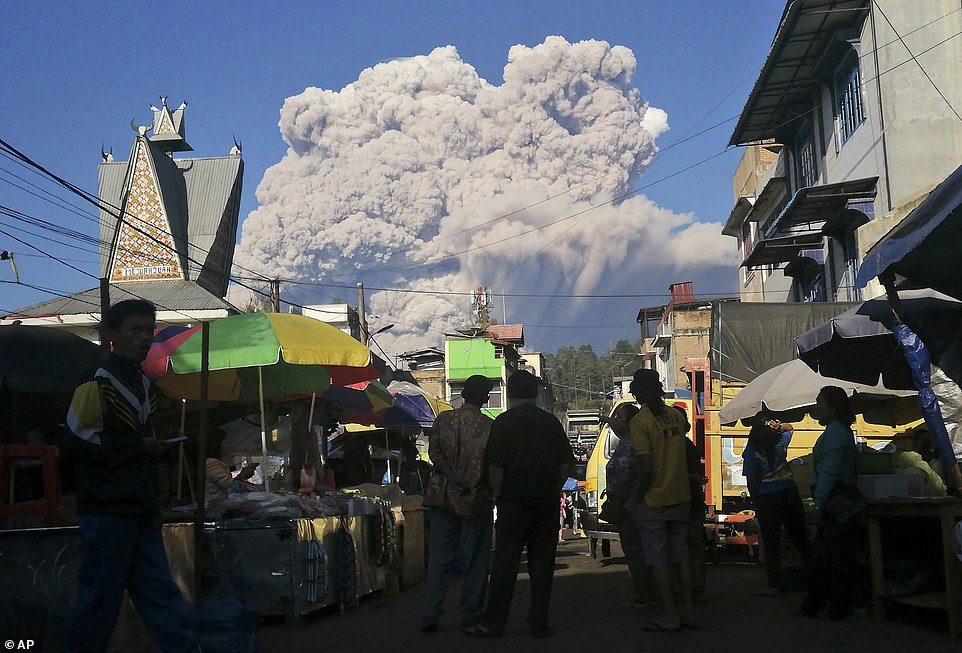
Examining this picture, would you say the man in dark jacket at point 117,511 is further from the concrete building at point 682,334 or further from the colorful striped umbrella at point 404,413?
the concrete building at point 682,334

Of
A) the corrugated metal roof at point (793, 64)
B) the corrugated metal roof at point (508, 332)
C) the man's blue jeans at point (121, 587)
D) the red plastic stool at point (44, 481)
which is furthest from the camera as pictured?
the corrugated metal roof at point (508, 332)

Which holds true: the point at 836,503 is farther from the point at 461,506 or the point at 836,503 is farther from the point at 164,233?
the point at 164,233

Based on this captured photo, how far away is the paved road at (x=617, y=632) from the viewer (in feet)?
22.1

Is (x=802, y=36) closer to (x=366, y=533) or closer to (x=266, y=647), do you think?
(x=366, y=533)

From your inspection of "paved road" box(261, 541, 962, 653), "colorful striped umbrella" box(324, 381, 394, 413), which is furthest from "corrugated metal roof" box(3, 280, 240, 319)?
"paved road" box(261, 541, 962, 653)

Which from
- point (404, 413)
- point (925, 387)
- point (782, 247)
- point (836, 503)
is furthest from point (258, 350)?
point (782, 247)

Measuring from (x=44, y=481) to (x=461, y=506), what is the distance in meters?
2.87

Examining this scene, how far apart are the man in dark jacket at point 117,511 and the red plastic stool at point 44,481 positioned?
6.24ft

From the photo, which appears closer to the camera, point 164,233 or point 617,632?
point 617,632

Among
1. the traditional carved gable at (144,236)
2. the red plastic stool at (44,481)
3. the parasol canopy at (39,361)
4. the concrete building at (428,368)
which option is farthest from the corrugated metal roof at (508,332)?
the red plastic stool at (44,481)

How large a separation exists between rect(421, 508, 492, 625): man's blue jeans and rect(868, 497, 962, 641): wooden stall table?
2.79m

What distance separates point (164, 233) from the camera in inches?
1587

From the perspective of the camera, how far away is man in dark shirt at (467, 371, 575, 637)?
7269 millimetres

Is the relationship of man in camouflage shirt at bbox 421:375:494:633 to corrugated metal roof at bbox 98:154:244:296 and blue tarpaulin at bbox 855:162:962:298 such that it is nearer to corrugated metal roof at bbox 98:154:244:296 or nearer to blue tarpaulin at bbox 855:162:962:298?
blue tarpaulin at bbox 855:162:962:298
